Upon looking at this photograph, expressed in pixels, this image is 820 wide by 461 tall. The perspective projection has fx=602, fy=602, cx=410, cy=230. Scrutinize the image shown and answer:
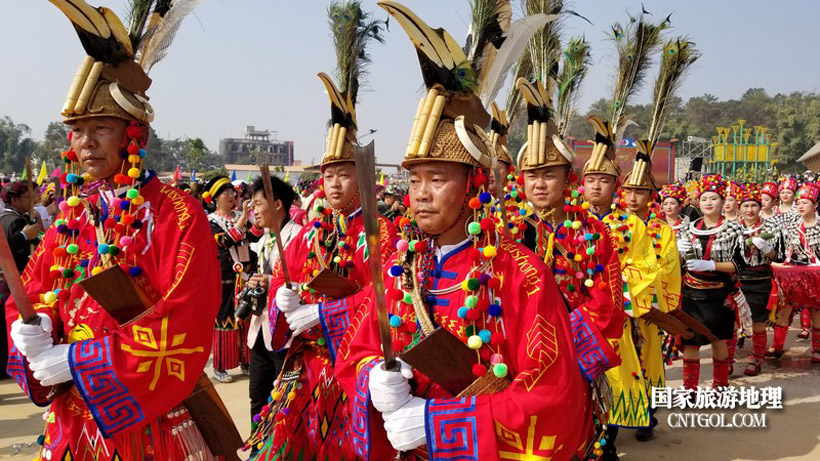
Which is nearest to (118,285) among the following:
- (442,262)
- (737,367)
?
(442,262)

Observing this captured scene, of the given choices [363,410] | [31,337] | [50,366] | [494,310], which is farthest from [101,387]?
[494,310]

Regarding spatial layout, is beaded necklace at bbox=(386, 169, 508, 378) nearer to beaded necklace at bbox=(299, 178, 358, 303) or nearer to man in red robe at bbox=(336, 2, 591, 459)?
man in red robe at bbox=(336, 2, 591, 459)

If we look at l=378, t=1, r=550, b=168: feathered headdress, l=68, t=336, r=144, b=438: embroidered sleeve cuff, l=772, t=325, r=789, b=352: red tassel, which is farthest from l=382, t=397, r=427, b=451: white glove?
l=772, t=325, r=789, b=352: red tassel

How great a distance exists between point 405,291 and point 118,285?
1261 mm

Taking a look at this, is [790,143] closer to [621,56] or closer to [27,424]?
[621,56]

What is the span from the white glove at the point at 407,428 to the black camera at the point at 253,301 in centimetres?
263

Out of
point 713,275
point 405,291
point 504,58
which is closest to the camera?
point 405,291

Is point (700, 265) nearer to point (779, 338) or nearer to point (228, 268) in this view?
point (779, 338)

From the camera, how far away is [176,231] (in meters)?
2.80

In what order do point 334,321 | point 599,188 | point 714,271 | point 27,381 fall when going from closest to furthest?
point 27,381 → point 334,321 → point 599,188 → point 714,271

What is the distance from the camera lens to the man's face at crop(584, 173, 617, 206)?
548 centimetres

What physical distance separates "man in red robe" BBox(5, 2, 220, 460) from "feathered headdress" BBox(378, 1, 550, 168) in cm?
118

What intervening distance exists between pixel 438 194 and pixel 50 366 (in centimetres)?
174

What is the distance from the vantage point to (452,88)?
2.65 m
